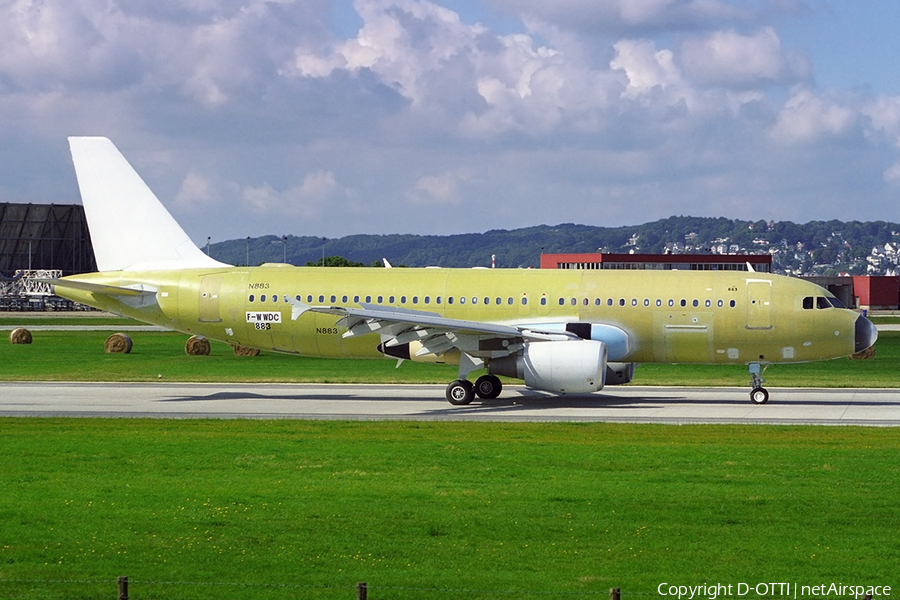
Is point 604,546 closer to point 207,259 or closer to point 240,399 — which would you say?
point 240,399

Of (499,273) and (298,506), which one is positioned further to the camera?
(499,273)

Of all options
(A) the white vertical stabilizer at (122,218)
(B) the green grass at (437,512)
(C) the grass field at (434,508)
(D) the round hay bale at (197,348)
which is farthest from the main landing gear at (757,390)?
(D) the round hay bale at (197,348)

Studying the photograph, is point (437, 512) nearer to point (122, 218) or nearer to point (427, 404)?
point (427, 404)

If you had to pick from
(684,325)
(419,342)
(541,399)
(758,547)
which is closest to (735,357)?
(684,325)

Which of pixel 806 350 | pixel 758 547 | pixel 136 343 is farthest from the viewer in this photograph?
pixel 136 343

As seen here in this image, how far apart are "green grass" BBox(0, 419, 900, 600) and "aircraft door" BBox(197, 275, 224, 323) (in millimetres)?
11252

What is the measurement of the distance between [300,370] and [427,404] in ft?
45.4

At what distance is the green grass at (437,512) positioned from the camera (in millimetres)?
14758

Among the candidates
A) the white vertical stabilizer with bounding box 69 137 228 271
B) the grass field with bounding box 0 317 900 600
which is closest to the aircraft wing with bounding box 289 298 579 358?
the grass field with bounding box 0 317 900 600

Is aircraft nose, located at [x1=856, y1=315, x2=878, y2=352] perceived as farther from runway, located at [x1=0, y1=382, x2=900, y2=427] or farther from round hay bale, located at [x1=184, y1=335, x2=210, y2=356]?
round hay bale, located at [x1=184, y1=335, x2=210, y2=356]

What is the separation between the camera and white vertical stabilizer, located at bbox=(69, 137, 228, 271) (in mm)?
40219

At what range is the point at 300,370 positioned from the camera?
48.9 m

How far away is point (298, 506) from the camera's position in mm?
18859

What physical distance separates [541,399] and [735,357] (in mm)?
6590
